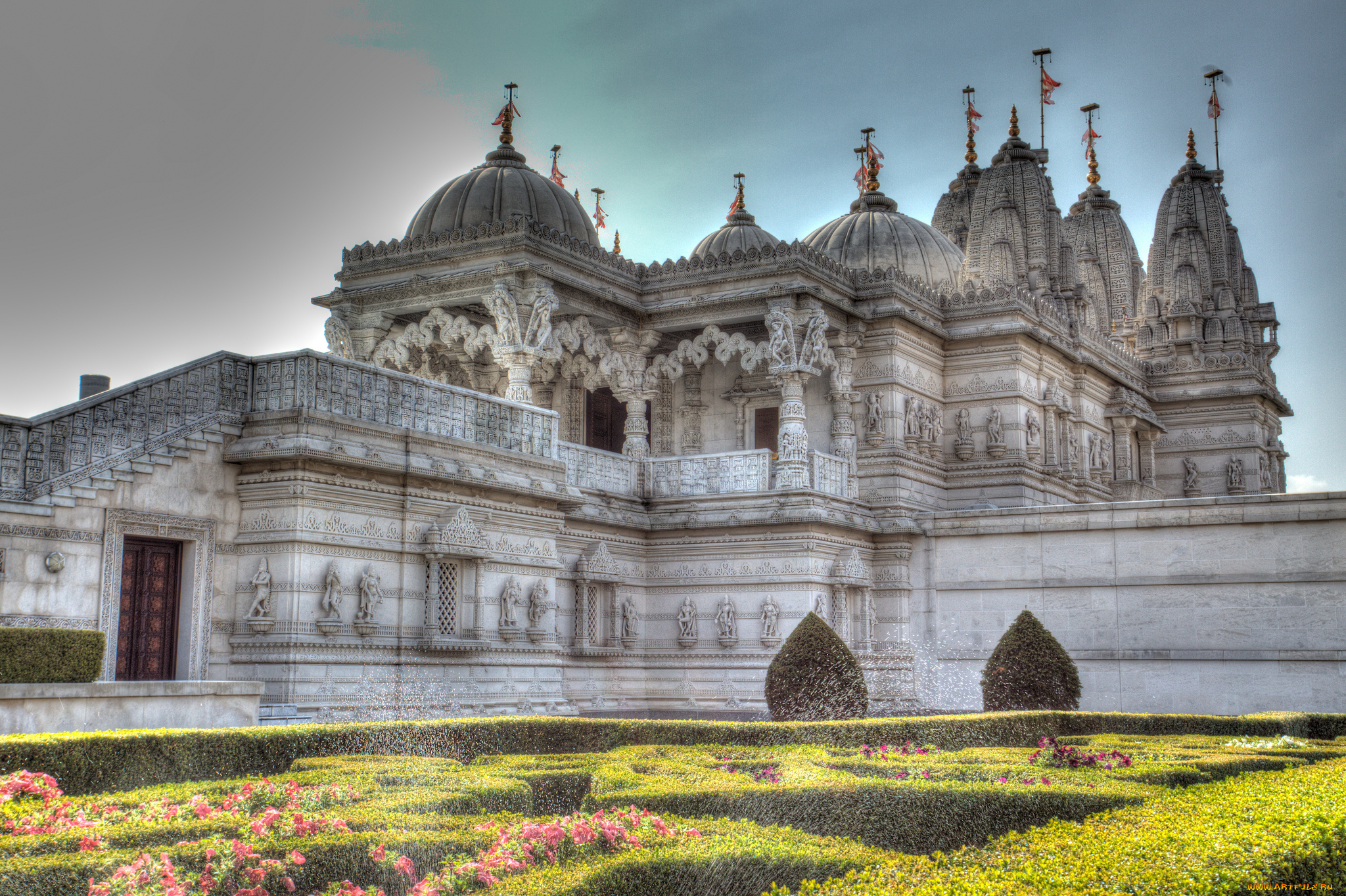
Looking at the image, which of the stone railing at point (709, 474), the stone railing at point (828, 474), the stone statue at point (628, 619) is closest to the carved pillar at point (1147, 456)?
the stone railing at point (828, 474)

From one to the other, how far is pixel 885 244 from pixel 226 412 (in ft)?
61.4

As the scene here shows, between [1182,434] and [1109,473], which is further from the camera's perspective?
[1182,434]

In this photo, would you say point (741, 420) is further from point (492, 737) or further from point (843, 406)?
point (492, 737)

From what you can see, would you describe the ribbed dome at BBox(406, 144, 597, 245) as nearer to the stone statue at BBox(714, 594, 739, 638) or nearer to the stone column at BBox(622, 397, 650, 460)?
the stone column at BBox(622, 397, 650, 460)

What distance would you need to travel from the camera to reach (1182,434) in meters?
36.9

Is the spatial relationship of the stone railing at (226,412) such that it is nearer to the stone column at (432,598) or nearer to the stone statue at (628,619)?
the stone column at (432,598)

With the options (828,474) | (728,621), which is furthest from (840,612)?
(828,474)

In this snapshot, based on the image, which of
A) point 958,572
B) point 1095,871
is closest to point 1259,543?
point 958,572

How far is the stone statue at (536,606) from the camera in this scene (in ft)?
63.0

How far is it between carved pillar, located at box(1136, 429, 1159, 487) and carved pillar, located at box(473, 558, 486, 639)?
22.6m

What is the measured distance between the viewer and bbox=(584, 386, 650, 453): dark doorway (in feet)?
93.2

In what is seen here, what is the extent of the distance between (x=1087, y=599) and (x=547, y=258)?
11.0 metres

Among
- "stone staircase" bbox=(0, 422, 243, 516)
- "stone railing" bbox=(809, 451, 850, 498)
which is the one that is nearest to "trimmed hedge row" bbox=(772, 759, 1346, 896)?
"stone staircase" bbox=(0, 422, 243, 516)

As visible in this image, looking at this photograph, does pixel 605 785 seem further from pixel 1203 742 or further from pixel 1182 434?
pixel 1182 434
